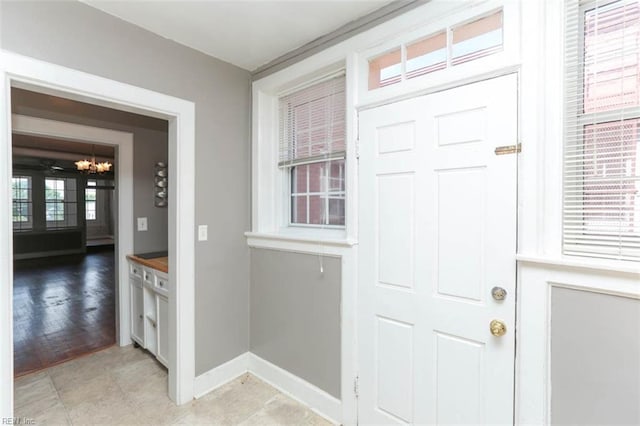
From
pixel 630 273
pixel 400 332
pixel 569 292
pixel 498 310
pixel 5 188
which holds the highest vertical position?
pixel 5 188

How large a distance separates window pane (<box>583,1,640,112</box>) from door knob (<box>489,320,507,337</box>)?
966mm

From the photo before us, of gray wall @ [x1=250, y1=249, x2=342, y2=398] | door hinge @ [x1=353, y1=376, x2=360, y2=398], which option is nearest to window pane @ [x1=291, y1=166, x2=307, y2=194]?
gray wall @ [x1=250, y1=249, x2=342, y2=398]

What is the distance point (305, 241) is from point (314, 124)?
874mm

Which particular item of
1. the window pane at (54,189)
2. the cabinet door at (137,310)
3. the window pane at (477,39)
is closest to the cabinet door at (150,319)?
the cabinet door at (137,310)

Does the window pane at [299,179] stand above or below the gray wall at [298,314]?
above

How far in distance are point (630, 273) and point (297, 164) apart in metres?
1.89

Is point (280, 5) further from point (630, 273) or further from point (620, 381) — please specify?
point (620, 381)

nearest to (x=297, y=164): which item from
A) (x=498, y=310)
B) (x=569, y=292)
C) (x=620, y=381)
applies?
(x=498, y=310)

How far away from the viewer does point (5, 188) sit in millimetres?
1413

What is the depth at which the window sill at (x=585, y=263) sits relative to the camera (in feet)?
3.46

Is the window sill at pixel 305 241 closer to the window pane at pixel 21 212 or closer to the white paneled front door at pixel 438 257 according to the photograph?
the white paneled front door at pixel 438 257

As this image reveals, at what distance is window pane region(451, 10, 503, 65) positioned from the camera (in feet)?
4.51

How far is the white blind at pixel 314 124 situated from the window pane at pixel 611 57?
1.23 metres

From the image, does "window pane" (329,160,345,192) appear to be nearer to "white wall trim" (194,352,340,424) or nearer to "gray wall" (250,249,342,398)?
"gray wall" (250,249,342,398)
